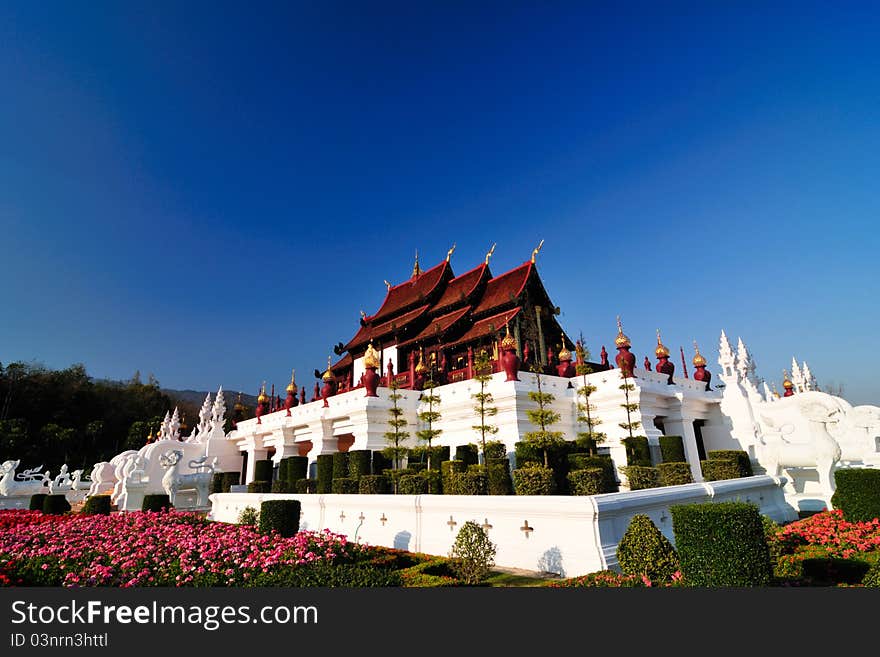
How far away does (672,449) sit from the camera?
16.2 meters

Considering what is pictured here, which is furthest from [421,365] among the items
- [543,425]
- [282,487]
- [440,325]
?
[543,425]

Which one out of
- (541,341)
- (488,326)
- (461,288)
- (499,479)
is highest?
(461,288)

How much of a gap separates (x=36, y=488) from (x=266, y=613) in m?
27.7

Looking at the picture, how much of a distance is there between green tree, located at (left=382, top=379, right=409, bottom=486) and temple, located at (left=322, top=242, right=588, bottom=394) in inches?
129

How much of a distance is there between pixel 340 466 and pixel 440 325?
1363cm

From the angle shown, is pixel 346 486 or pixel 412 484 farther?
pixel 346 486

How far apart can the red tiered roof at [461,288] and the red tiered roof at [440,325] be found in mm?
594

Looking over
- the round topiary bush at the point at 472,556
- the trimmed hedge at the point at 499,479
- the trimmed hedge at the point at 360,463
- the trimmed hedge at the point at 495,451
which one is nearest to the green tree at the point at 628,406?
the trimmed hedge at the point at 495,451

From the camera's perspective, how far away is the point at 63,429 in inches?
Answer: 1747

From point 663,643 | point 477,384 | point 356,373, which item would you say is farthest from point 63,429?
point 663,643

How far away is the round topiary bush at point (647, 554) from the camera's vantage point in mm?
6391

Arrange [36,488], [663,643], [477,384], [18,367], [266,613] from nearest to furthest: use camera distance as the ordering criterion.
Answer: [663,643] < [266,613] < [477,384] < [36,488] < [18,367]

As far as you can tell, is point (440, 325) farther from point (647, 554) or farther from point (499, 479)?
point (647, 554)

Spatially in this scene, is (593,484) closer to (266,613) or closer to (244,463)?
(266,613)
